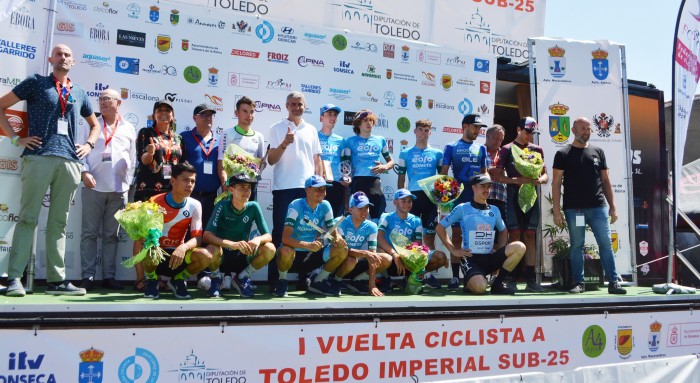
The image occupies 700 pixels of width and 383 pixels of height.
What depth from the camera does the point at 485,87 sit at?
838 centimetres

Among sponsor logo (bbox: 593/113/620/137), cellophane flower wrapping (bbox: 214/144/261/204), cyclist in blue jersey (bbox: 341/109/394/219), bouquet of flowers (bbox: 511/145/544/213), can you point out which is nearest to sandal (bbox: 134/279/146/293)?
cellophane flower wrapping (bbox: 214/144/261/204)

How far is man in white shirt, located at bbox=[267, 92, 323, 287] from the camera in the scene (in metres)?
6.47

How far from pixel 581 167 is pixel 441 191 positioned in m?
1.50

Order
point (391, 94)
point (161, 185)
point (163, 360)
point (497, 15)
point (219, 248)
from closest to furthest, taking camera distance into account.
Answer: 1. point (163, 360)
2. point (219, 248)
3. point (161, 185)
4. point (391, 94)
5. point (497, 15)

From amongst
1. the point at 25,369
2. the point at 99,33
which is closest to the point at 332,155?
the point at 99,33

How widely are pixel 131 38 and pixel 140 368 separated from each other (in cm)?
359

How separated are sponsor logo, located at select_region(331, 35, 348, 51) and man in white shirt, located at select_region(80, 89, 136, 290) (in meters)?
2.53

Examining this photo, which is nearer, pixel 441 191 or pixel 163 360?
pixel 163 360

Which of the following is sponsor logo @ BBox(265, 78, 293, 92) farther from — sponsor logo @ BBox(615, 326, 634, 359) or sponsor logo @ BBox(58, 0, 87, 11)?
sponsor logo @ BBox(615, 326, 634, 359)

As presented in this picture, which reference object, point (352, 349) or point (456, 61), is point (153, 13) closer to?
point (456, 61)

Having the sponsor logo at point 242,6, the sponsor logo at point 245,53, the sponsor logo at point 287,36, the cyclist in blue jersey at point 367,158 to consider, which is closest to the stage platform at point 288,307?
the cyclist in blue jersey at point 367,158

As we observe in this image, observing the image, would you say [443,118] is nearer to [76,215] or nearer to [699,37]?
[699,37]

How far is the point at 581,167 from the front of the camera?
7078 millimetres

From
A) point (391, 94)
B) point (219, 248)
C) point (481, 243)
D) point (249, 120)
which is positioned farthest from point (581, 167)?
point (219, 248)
